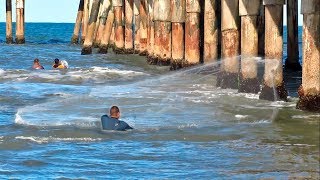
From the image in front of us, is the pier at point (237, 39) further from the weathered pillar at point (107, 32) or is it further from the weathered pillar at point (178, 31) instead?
the weathered pillar at point (107, 32)

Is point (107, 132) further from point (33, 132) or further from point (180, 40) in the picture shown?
point (180, 40)

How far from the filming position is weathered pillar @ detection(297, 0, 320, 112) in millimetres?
16641

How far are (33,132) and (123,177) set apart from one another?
4.11 m

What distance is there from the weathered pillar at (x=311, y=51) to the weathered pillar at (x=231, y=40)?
441 centimetres

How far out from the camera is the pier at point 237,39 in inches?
662

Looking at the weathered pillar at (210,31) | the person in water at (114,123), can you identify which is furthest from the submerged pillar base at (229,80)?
the person in water at (114,123)

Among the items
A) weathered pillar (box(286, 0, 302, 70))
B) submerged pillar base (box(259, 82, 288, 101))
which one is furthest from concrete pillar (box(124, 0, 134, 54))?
submerged pillar base (box(259, 82, 288, 101))

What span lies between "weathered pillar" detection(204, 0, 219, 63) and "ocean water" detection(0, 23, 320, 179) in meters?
0.76

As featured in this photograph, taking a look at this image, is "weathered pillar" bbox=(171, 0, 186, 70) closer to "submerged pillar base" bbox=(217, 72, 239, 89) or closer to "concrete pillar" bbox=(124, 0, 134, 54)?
"submerged pillar base" bbox=(217, 72, 239, 89)

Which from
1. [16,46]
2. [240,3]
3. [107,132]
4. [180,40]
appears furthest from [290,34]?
[16,46]

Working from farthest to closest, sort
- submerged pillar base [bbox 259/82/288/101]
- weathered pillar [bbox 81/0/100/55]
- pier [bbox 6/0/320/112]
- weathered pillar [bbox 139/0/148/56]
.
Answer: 1. weathered pillar [bbox 81/0/100/55]
2. weathered pillar [bbox 139/0/148/56]
3. submerged pillar base [bbox 259/82/288/101]
4. pier [bbox 6/0/320/112]

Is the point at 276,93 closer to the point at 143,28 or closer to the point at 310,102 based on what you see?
the point at 310,102

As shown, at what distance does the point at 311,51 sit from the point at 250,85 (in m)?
3.80

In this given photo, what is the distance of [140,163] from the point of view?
41.4ft
